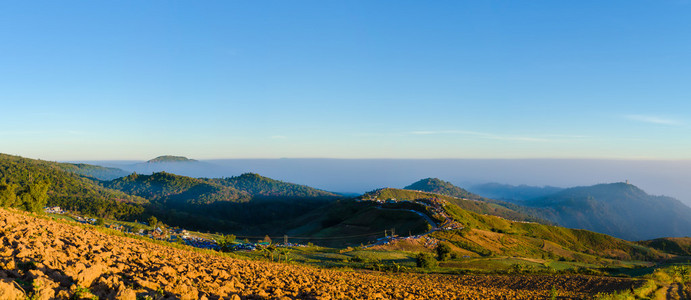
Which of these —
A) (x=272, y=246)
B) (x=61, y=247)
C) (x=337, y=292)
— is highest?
(x=61, y=247)

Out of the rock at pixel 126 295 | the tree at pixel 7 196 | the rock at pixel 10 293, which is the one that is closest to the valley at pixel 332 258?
the rock at pixel 126 295

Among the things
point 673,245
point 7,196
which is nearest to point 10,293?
point 7,196

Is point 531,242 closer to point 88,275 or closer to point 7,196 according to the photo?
point 88,275

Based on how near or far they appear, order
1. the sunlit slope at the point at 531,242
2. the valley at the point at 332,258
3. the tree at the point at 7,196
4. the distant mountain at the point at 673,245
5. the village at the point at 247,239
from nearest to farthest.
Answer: the valley at the point at 332,258 → the tree at the point at 7,196 → the village at the point at 247,239 → the sunlit slope at the point at 531,242 → the distant mountain at the point at 673,245

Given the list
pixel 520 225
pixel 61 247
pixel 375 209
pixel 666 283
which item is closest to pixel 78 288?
pixel 61 247

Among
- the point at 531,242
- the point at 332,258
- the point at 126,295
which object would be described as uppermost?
the point at 126,295

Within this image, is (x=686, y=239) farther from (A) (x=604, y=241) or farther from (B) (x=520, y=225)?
(B) (x=520, y=225)

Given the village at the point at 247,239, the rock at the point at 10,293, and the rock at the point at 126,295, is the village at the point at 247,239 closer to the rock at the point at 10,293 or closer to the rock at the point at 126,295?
the rock at the point at 126,295

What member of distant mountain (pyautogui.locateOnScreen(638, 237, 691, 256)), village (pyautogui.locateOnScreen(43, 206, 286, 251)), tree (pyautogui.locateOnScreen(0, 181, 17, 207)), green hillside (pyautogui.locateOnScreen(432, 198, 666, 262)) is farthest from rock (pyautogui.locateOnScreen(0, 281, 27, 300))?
distant mountain (pyautogui.locateOnScreen(638, 237, 691, 256))

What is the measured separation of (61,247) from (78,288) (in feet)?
27.7

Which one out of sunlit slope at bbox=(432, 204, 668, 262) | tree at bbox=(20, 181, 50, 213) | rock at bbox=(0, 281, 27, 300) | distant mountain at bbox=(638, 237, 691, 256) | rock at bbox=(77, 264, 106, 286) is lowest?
distant mountain at bbox=(638, 237, 691, 256)

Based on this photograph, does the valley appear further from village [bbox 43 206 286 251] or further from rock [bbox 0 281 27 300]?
village [bbox 43 206 286 251]

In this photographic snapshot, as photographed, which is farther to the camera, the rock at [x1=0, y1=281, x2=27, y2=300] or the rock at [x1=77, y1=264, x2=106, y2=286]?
the rock at [x1=77, y1=264, x2=106, y2=286]

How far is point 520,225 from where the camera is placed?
14862cm
